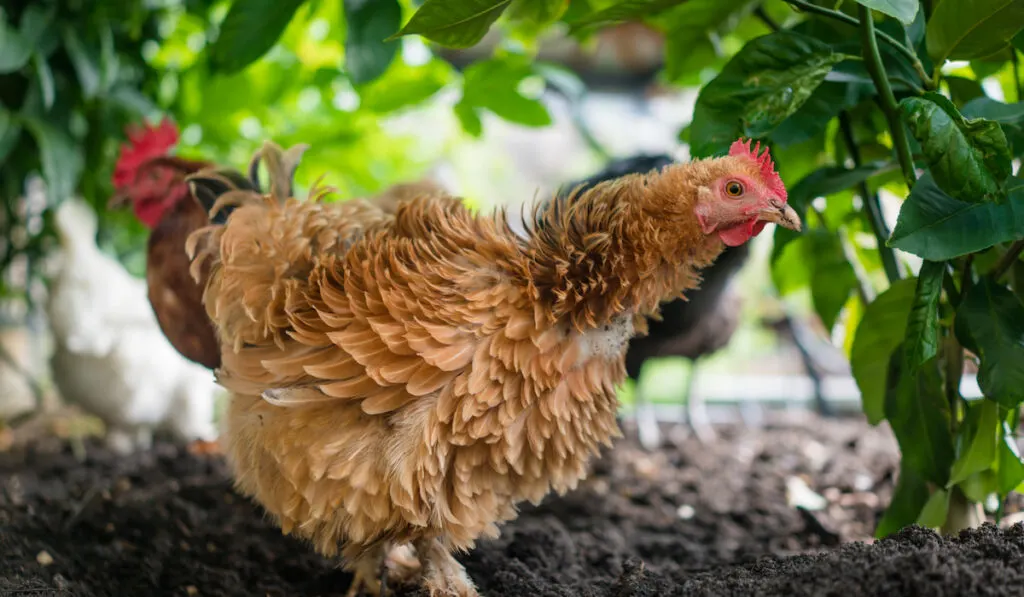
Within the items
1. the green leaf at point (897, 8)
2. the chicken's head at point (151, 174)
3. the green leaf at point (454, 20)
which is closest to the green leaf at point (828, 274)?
the green leaf at point (897, 8)

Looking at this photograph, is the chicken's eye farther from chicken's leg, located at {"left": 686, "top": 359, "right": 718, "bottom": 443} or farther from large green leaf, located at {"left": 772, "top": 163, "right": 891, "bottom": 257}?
chicken's leg, located at {"left": 686, "top": 359, "right": 718, "bottom": 443}

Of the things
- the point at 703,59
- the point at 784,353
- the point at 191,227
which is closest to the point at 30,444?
the point at 191,227

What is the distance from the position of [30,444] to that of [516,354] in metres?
2.77

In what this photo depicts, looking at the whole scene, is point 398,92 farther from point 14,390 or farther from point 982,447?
point 14,390

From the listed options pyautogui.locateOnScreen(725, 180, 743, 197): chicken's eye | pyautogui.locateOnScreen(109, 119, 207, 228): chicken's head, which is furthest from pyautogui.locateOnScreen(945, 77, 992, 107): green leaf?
pyautogui.locateOnScreen(109, 119, 207, 228): chicken's head

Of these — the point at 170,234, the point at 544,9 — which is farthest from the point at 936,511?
the point at 170,234

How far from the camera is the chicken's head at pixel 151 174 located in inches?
92.7

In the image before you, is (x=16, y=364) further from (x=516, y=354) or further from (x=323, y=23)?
(x=516, y=354)

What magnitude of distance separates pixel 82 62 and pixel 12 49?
30 centimetres

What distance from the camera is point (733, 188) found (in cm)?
138

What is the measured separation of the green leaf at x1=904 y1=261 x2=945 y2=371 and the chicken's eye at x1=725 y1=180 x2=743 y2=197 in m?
0.36

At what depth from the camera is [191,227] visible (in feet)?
7.54

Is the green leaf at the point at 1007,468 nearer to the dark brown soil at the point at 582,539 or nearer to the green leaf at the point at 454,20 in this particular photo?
the dark brown soil at the point at 582,539

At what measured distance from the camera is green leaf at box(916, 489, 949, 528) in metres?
1.62
